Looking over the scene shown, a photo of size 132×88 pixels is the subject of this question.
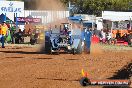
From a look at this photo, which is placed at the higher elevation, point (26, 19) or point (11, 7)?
point (11, 7)

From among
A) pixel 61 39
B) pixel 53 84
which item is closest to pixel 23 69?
pixel 53 84

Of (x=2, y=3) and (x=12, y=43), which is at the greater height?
(x=2, y=3)

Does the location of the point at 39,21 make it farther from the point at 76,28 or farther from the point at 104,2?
the point at 104,2

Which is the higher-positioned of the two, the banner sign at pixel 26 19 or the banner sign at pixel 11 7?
the banner sign at pixel 11 7

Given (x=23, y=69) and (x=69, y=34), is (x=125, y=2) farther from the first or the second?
(x=23, y=69)

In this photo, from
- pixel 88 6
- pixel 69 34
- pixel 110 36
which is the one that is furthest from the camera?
pixel 88 6

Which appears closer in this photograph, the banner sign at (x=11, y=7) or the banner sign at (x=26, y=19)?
the banner sign at (x=26, y=19)

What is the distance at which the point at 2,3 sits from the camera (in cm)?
4809

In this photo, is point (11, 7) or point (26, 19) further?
point (11, 7)

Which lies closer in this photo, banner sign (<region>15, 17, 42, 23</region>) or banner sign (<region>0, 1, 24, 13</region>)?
banner sign (<region>15, 17, 42, 23</region>)

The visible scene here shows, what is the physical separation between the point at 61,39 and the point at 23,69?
32.3ft

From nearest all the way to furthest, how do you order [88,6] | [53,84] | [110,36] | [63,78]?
[53,84]
[63,78]
[110,36]
[88,6]

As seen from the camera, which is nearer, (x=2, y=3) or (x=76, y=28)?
(x=76, y=28)

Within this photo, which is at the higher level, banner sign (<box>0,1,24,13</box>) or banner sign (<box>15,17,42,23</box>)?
banner sign (<box>0,1,24,13</box>)
